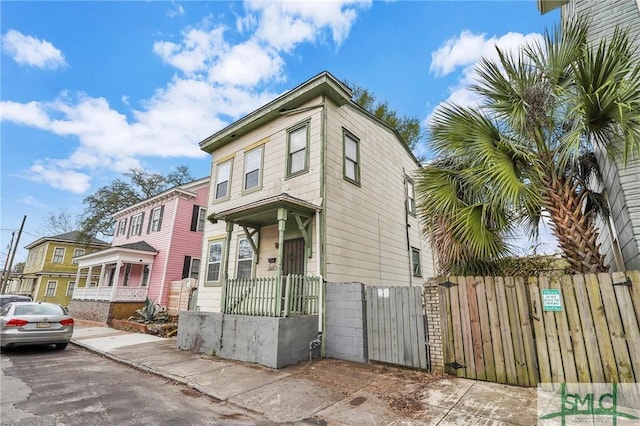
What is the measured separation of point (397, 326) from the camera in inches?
239

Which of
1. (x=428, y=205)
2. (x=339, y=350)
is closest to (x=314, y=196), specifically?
(x=428, y=205)

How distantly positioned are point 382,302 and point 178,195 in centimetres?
1572

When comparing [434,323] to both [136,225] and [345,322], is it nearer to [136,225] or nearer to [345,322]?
[345,322]

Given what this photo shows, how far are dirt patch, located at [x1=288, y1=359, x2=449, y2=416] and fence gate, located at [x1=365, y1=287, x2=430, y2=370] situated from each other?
23 cm

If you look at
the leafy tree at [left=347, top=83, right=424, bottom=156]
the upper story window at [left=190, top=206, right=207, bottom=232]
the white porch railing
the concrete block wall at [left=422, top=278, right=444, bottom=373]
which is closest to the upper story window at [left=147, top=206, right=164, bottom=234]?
the upper story window at [left=190, top=206, right=207, bottom=232]

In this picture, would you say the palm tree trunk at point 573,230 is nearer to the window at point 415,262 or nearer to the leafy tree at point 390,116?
the window at point 415,262

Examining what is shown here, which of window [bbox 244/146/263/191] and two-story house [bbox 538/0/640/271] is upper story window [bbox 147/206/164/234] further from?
two-story house [bbox 538/0/640/271]

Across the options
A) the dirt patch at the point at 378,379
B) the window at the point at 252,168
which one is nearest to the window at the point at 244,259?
the window at the point at 252,168

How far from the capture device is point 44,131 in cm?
2472

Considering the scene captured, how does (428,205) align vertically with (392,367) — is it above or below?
above

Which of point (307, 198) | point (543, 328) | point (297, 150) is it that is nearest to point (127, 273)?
point (297, 150)

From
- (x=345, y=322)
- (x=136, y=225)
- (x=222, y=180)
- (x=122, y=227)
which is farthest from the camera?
(x=122, y=227)

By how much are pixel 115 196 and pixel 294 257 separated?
28.5 meters

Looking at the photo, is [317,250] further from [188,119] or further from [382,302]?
[188,119]
